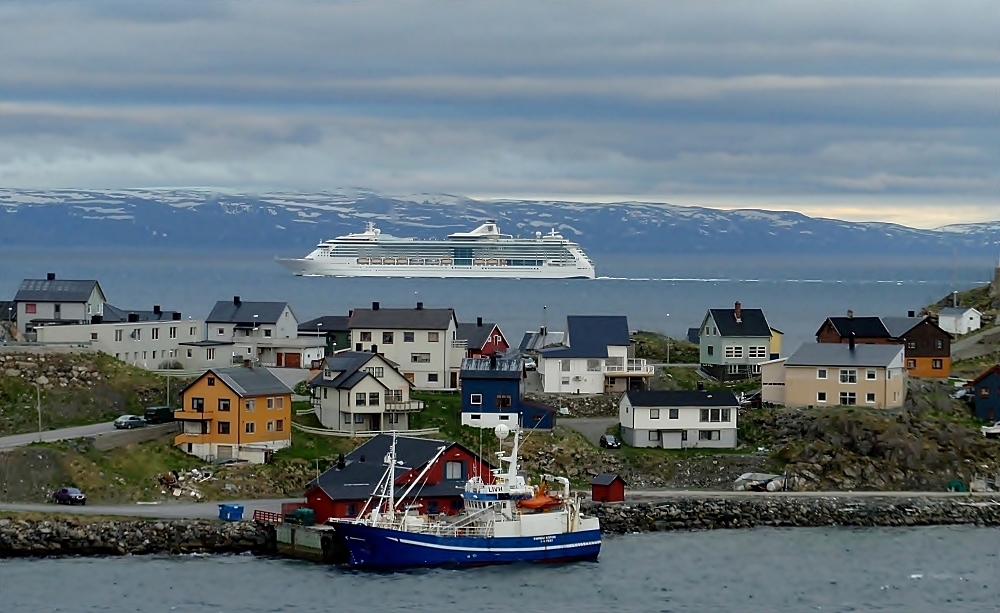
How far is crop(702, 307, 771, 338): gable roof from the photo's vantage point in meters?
55.9

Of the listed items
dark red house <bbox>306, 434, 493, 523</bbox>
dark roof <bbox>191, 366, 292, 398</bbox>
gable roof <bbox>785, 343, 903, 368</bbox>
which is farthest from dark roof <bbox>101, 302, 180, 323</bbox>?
gable roof <bbox>785, 343, 903, 368</bbox>

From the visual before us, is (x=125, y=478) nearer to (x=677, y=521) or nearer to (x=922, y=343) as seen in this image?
(x=677, y=521)

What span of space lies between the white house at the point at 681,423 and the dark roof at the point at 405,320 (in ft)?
27.1

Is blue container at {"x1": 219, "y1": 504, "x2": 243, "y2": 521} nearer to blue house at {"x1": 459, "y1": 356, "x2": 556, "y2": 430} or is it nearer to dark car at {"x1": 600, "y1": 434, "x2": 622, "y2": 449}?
blue house at {"x1": 459, "y1": 356, "x2": 556, "y2": 430}

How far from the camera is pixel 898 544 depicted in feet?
125

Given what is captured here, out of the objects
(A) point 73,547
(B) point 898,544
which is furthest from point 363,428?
(B) point 898,544

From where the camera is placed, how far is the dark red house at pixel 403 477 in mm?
36312

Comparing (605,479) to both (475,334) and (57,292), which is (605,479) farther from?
(57,292)

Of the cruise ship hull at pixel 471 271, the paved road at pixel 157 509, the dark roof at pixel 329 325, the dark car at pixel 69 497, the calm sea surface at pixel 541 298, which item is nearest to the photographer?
the paved road at pixel 157 509

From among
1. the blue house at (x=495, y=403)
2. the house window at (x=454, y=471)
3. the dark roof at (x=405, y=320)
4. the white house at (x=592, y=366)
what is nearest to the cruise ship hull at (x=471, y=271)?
the dark roof at (x=405, y=320)

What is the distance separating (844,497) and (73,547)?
1878cm

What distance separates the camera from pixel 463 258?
180500mm

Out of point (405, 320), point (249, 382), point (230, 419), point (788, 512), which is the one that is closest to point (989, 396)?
point (788, 512)

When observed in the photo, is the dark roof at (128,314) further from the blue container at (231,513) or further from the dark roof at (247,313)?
the blue container at (231,513)
